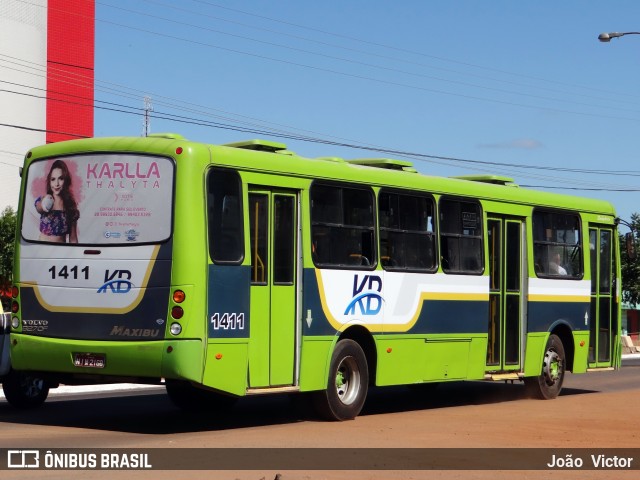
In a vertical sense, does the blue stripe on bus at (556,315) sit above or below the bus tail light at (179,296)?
below

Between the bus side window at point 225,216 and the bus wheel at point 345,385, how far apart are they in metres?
2.29

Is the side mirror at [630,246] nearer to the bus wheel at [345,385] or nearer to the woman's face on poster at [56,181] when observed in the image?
the bus wheel at [345,385]

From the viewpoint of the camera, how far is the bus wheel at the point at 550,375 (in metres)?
20.8

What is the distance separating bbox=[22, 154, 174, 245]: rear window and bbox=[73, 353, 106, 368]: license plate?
1.26 metres

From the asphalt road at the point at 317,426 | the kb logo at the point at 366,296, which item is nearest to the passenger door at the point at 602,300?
the asphalt road at the point at 317,426

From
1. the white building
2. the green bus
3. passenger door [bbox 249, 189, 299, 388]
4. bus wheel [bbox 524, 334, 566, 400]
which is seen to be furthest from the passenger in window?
the white building

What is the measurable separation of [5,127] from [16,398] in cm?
4592

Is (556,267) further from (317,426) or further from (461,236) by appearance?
(317,426)

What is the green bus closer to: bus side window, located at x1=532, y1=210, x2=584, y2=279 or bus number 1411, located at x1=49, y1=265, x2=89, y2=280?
bus number 1411, located at x1=49, y1=265, x2=89, y2=280

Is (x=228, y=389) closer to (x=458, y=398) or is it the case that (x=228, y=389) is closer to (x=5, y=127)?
(x=458, y=398)

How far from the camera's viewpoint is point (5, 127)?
61438mm

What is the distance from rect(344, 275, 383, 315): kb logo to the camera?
651 inches

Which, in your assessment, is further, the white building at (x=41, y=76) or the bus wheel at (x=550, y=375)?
the white building at (x=41, y=76)
